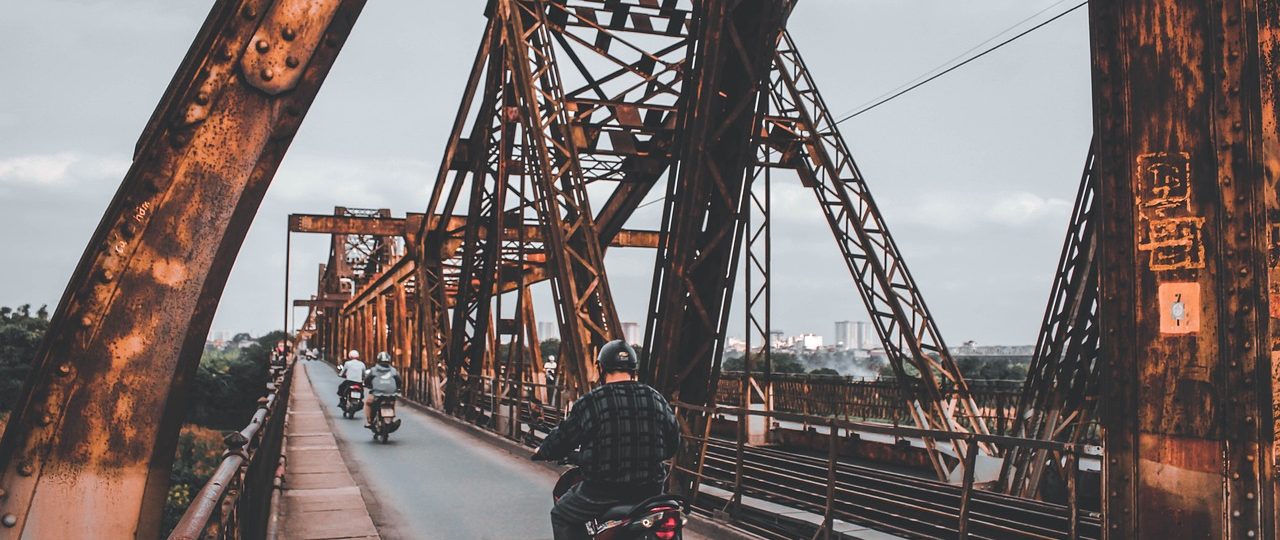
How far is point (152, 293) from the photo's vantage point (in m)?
2.68

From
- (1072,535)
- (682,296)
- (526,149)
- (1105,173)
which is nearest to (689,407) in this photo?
(682,296)

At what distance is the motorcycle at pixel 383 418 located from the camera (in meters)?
17.2

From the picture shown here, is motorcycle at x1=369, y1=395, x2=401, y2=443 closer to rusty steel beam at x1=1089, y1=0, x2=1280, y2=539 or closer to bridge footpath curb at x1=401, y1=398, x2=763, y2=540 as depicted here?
bridge footpath curb at x1=401, y1=398, x2=763, y2=540

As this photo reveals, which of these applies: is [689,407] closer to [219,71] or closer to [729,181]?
[729,181]

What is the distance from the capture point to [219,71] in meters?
2.76

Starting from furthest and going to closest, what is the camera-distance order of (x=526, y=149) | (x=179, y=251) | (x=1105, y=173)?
(x=526, y=149) → (x=1105, y=173) → (x=179, y=251)

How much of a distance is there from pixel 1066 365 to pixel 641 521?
20.5ft

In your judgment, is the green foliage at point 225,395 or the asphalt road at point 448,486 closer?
the asphalt road at point 448,486

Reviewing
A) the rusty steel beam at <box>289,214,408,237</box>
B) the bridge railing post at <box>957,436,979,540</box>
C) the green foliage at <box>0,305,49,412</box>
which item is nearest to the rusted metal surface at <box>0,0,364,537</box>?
the bridge railing post at <box>957,436,979,540</box>

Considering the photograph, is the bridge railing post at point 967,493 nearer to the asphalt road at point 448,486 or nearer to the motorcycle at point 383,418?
the asphalt road at point 448,486

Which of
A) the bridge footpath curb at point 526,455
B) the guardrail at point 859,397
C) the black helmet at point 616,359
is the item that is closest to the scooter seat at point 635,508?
the black helmet at point 616,359

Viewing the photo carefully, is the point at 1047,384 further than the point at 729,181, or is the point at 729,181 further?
the point at 1047,384

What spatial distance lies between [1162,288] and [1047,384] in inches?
218

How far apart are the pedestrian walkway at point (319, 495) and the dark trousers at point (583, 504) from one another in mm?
4054
